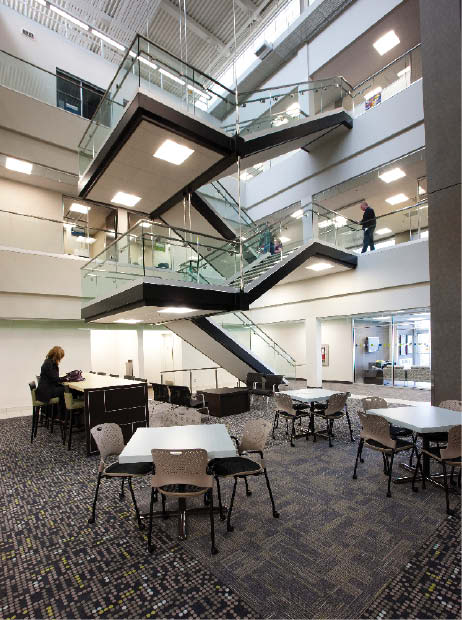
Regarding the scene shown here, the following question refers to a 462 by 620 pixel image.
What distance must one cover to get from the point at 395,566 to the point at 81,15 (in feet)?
50.2

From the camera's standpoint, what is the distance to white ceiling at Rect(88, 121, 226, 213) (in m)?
6.68

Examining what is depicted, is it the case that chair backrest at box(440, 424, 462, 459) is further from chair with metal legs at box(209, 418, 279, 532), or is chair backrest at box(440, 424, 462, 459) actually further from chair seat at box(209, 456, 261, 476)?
chair seat at box(209, 456, 261, 476)

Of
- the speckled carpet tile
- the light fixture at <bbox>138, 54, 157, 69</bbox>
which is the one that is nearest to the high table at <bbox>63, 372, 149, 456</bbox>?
the speckled carpet tile

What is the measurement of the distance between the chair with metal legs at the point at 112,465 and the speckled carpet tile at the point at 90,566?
29 cm

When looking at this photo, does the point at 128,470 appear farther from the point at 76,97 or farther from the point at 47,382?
the point at 76,97

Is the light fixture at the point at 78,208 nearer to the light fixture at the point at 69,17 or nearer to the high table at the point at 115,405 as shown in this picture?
the light fixture at the point at 69,17

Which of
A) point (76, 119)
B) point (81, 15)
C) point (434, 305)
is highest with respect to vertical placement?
point (81, 15)

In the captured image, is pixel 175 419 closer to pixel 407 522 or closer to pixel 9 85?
pixel 407 522

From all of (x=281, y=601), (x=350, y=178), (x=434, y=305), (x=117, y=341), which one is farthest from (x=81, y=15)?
(x=281, y=601)

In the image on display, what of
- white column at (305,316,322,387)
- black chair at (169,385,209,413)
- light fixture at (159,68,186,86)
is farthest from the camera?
white column at (305,316,322,387)

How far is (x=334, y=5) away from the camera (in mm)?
10195

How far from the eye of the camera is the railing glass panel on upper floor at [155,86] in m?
6.21

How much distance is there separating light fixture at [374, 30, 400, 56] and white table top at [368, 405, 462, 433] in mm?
10927

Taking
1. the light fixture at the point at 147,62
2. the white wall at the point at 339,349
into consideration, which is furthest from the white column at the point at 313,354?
the light fixture at the point at 147,62
